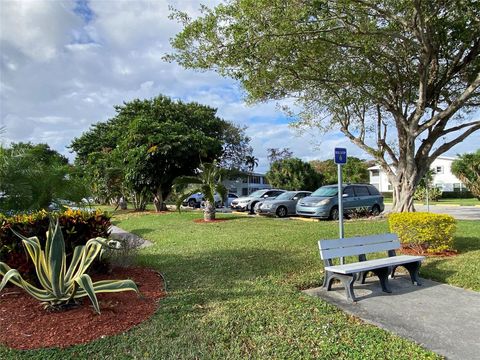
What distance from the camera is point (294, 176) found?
3875 centimetres

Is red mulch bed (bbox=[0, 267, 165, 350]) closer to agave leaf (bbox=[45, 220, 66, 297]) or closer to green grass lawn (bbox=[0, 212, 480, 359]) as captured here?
green grass lawn (bbox=[0, 212, 480, 359])

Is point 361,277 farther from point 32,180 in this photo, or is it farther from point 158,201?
point 158,201

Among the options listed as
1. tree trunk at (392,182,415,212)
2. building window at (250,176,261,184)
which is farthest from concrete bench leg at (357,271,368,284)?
building window at (250,176,261,184)

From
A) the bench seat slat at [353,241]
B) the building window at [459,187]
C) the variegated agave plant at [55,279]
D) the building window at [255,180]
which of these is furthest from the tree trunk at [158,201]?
the building window at [255,180]

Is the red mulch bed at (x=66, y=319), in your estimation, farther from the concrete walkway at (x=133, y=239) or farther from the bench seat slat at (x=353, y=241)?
the bench seat slat at (x=353, y=241)

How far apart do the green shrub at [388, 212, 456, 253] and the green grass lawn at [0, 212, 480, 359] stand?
456mm

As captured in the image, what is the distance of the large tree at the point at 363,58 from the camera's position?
10703mm

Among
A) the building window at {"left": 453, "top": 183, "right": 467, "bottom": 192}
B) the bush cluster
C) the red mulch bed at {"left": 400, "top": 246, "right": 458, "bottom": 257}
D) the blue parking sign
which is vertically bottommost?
the red mulch bed at {"left": 400, "top": 246, "right": 458, "bottom": 257}

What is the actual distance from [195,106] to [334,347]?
3492cm

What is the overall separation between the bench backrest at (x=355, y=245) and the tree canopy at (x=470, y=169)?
28435mm

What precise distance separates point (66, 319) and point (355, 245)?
13.5 ft

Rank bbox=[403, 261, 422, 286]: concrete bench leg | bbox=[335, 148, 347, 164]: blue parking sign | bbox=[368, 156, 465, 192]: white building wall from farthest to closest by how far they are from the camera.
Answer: bbox=[368, 156, 465, 192]: white building wall, bbox=[335, 148, 347, 164]: blue parking sign, bbox=[403, 261, 422, 286]: concrete bench leg

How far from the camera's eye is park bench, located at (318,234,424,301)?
17.0 ft

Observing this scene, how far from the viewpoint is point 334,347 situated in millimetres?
3658
